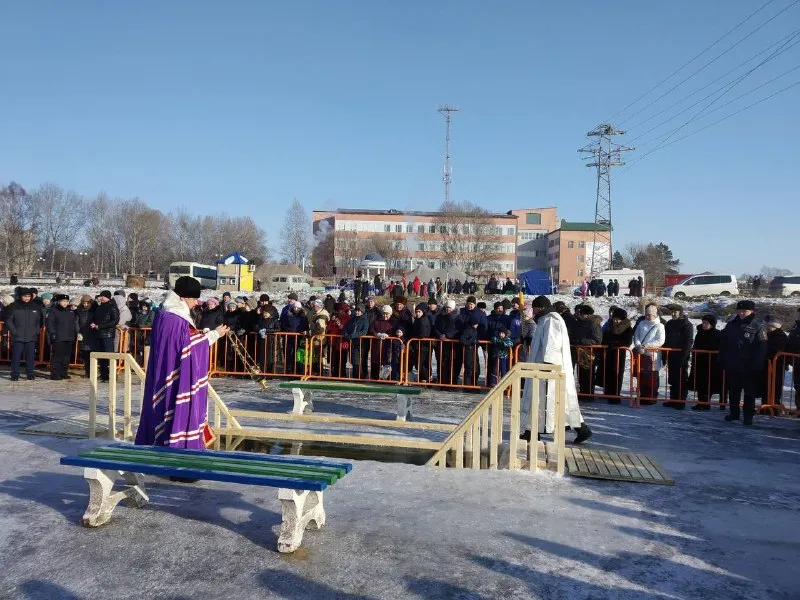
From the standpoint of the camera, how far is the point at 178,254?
309 ft

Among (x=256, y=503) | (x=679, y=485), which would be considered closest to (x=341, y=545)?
(x=256, y=503)

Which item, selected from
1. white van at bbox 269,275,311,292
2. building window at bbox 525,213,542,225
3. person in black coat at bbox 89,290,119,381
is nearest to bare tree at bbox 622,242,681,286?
building window at bbox 525,213,542,225

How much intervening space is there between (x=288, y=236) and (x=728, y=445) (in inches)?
3472

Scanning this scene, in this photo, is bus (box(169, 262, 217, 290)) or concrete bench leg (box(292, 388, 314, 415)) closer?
concrete bench leg (box(292, 388, 314, 415))

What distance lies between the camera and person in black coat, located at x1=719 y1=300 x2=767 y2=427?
9.46 metres

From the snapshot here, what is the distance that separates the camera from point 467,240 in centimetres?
7588

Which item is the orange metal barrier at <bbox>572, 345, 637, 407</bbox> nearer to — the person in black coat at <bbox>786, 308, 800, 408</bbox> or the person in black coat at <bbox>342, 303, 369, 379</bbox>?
the person in black coat at <bbox>786, 308, 800, 408</bbox>

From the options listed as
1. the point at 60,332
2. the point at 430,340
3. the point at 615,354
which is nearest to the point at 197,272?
the point at 60,332

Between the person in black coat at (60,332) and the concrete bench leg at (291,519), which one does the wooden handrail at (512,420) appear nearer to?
the concrete bench leg at (291,519)

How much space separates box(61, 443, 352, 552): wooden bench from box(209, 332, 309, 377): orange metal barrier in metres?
7.47

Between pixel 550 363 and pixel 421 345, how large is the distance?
16.6 ft

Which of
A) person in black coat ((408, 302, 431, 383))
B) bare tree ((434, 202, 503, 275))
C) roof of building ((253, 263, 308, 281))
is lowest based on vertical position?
person in black coat ((408, 302, 431, 383))

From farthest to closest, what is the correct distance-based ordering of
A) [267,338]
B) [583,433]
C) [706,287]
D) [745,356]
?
[706,287] < [267,338] < [745,356] < [583,433]

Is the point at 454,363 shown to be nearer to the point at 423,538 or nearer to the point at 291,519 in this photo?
the point at 423,538
